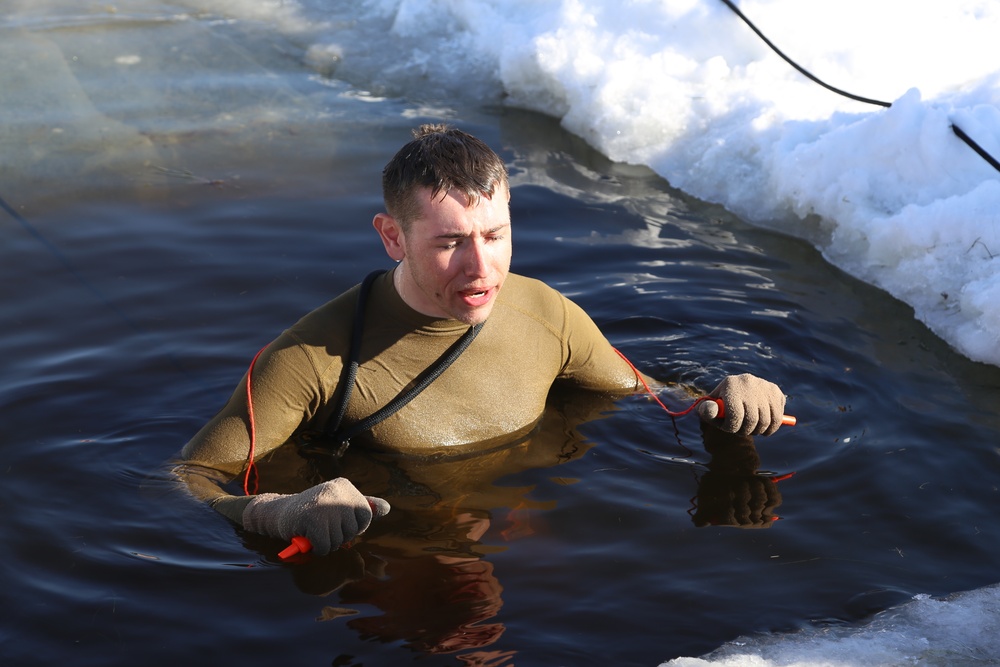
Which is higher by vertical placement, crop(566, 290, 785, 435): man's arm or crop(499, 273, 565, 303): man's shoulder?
crop(499, 273, 565, 303): man's shoulder

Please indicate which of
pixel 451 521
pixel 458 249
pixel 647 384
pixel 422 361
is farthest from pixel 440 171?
pixel 647 384

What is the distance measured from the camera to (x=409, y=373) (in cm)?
358

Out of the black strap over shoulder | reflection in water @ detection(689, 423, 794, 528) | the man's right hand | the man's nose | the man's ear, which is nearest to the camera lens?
the man's right hand

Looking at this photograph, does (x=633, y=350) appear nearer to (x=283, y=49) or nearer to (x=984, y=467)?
(x=984, y=467)

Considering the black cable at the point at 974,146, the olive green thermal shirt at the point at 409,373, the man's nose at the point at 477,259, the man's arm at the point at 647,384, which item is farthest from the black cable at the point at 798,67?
the man's nose at the point at 477,259

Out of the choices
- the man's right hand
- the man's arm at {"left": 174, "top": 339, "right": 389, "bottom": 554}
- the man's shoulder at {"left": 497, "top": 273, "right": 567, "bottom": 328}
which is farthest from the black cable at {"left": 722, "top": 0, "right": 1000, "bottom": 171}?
the man's right hand

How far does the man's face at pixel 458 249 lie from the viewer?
10.6 feet

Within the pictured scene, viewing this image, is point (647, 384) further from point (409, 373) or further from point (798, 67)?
point (798, 67)

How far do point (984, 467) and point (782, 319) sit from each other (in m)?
1.24

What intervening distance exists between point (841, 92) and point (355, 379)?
408 cm

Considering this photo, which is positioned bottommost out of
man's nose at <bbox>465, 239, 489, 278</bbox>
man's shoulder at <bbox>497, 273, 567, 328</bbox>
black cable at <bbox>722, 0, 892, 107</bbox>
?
man's shoulder at <bbox>497, 273, 567, 328</bbox>

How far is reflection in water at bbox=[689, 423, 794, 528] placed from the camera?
362 centimetres

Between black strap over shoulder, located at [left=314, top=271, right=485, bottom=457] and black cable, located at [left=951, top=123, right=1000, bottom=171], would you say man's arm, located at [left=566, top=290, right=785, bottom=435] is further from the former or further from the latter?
black cable, located at [left=951, top=123, right=1000, bottom=171]

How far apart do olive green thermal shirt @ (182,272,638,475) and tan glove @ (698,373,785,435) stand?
0.49 metres
